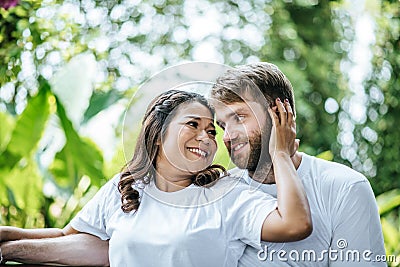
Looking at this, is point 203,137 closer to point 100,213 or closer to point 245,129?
point 245,129

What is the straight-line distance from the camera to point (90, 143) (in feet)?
7.88

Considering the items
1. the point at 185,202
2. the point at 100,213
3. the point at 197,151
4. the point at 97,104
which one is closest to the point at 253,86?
the point at 197,151

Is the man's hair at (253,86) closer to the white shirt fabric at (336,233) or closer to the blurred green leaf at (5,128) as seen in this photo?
the white shirt fabric at (336,233)

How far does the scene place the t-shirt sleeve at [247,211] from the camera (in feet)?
4.56

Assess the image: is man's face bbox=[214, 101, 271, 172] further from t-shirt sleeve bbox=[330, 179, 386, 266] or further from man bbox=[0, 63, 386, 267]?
t-shirt sleeve bbox=[330, 179, 386, 266]

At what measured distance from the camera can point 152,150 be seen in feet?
5.02

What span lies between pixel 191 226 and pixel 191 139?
0.18 meters

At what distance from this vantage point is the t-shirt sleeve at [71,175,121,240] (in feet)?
5.16

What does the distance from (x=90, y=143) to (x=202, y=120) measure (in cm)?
101

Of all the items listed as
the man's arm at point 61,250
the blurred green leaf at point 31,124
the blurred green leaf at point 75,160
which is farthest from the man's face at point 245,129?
the blurred green leaf at point 31,124

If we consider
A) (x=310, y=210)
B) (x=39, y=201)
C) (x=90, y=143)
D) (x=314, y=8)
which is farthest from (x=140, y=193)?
(x=314, y=8)

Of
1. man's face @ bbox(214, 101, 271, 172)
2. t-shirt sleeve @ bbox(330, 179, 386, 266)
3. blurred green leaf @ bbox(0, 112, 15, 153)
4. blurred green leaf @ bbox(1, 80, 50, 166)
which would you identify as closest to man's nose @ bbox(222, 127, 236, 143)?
man's face @ bbox(214, 101, 271, 172)

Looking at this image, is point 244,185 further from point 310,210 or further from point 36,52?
point 36,52

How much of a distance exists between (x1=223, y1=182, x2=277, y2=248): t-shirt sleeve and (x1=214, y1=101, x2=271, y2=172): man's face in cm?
7
